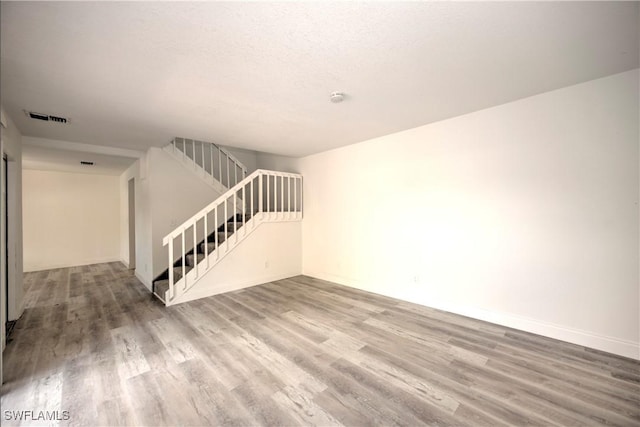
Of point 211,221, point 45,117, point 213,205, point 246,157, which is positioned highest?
point 246,157

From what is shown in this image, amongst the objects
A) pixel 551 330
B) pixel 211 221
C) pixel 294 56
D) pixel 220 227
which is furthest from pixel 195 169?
pixel 551 330

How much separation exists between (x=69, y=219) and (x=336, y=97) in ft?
25.2

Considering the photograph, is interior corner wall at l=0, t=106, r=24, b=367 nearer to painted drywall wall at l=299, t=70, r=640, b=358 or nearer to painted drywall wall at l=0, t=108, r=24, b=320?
painted drywall wall at l=0, t=108, r=24, b=320

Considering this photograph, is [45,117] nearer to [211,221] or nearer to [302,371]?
[211,221]

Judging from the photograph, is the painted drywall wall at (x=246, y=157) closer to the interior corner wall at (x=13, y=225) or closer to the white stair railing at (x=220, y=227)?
the white stair railing at (x=220, y=227)

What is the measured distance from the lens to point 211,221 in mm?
5289

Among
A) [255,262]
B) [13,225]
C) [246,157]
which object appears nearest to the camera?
[13,225]

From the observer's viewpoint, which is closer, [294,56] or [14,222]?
A: [294,56]

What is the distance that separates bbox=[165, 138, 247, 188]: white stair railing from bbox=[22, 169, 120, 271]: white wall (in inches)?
138

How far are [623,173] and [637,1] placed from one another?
1505 mm

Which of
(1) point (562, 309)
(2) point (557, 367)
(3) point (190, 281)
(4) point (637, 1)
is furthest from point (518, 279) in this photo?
(3) point (190, 281)

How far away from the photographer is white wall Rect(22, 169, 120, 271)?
608cm

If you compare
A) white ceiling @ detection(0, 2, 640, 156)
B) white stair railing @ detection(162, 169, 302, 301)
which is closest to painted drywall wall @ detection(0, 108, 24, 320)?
white ceiling @ detection(0, 2, 640, 156)

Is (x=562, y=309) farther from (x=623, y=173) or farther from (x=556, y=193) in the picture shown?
(x=623, y=173)
